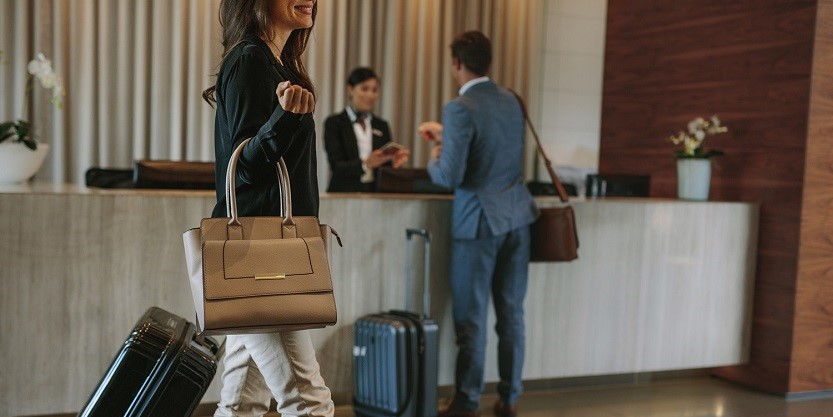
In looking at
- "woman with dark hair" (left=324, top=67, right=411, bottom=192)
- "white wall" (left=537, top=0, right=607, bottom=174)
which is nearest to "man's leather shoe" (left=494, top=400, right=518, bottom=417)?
"woman with dark hair" (left=324, top=67, right=411, bottom=192)

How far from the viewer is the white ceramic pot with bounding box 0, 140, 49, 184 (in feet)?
13.8

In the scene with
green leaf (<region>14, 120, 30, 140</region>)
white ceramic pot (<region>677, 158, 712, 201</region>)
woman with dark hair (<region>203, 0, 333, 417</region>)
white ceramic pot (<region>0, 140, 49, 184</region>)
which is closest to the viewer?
woman with dark hair (<region>203, 0, 333, 417</region>)

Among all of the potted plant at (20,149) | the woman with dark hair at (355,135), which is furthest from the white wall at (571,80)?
the potted plant at (20,149)

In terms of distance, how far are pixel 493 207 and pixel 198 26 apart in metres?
3.54

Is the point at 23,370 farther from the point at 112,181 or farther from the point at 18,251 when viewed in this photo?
the point at 112,181

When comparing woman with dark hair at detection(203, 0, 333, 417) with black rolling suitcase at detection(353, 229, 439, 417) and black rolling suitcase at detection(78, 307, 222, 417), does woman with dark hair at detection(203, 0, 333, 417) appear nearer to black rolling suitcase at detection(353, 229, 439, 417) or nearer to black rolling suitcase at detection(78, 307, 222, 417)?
black rolling suitcase at detection(78, 307, 222, 417)

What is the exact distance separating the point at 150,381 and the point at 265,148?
0.77m

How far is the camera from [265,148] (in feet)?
6.28

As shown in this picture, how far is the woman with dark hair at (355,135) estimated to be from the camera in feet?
18.2

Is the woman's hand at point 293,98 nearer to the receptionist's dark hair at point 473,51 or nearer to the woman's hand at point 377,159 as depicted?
the receptionist's dark hair at point 473,51

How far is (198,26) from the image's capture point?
21.6 feet

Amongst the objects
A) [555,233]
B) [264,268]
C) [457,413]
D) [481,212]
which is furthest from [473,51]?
[264,268]

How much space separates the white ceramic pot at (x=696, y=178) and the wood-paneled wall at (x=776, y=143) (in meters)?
0.26

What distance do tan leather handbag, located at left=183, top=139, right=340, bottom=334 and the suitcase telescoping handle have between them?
1.91 meters
